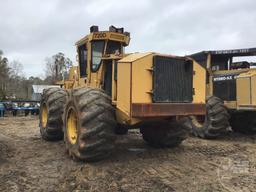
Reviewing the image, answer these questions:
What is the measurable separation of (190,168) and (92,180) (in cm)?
189

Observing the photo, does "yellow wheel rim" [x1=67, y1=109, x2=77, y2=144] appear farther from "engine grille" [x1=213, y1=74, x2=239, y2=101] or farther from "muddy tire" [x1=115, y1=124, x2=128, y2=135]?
"engine grille" [x1=213, y1=74, x2=239, y2=101]

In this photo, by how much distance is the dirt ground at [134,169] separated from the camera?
522 cm

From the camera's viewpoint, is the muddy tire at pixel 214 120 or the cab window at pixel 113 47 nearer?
the cab window at pixel 113 47

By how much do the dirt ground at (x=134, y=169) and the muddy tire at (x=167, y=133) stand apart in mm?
199

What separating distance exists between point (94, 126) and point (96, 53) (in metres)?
2.33

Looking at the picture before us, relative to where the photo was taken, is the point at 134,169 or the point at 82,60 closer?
the point at 134,169

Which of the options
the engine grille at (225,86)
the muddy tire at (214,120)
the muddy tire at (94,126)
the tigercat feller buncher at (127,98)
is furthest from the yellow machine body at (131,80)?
the engine grille at (225,86)

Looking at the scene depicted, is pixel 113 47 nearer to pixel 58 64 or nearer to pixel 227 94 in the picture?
pixel 227 94

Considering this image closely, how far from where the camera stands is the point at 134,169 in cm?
619

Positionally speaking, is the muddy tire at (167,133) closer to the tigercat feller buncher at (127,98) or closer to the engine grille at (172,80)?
the tigercat feller buncher at (127,98)

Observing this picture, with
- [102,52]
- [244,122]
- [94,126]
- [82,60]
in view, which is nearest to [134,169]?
[94,126]

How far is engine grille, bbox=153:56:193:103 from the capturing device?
21.5 feet

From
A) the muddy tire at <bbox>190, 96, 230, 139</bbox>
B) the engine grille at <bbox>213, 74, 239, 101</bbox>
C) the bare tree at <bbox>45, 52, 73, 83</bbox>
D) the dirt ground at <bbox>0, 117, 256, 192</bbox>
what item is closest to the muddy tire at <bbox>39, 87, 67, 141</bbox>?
the dirt ground at <bbox>0, 117, 256, 192</bbox>

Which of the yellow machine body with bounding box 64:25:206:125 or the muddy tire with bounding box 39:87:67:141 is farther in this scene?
the muddy tire with bounding box 39:87:67:141
